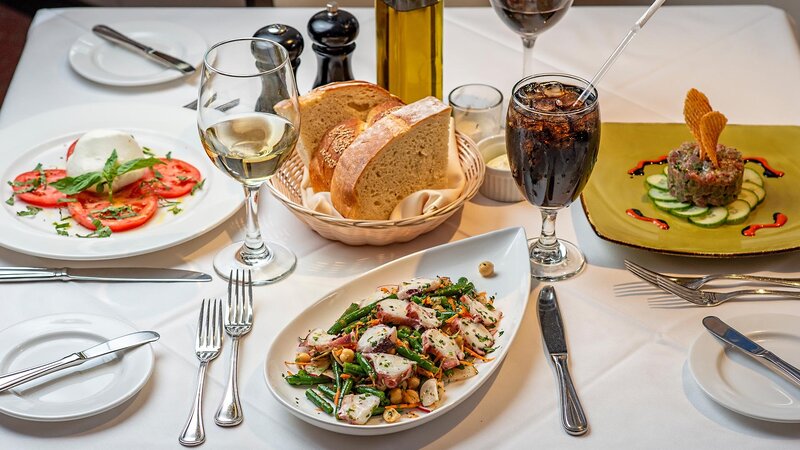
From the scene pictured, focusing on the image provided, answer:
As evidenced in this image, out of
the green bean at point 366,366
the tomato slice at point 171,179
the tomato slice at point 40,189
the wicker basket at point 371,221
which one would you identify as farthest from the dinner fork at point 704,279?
the tomato slice at point 40,189

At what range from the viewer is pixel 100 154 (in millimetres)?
1833

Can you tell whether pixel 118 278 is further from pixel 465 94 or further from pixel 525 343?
pixel 465 94

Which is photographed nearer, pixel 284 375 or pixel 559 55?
pixel 284 375

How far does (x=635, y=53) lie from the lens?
2.42 m

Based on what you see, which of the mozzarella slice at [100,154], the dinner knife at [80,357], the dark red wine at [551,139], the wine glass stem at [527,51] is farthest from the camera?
the wine glass stem at [527,51]

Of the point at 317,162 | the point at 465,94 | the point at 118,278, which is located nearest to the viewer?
the point at 118,278

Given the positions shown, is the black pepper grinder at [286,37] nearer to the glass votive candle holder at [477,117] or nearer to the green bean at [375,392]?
the glass votive candle holder at [477,117]

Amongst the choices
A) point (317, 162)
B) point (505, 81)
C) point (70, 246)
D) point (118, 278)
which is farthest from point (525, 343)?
point (505, 81)

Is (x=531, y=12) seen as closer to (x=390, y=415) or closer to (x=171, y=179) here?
(x=171, y=179)

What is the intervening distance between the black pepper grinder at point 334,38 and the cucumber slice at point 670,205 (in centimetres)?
78

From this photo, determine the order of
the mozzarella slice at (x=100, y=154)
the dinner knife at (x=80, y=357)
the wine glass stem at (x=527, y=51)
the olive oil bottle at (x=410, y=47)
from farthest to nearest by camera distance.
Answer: the wine glass stem at (x=527, y=51) → the olive oil bottle at (x=410, y=47) → the mozzarella slice at (x=100, y=154) → the dinner knife at (x=80, y=357)

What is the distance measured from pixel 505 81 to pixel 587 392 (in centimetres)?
114

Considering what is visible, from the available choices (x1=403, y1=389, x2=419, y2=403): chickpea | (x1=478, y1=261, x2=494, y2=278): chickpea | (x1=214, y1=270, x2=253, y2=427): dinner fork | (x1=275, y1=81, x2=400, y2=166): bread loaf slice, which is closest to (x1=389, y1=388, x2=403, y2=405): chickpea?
(x1=403, y1=389, x2=419, y2=403): chickpea

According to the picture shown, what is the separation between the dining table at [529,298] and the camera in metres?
1.30
